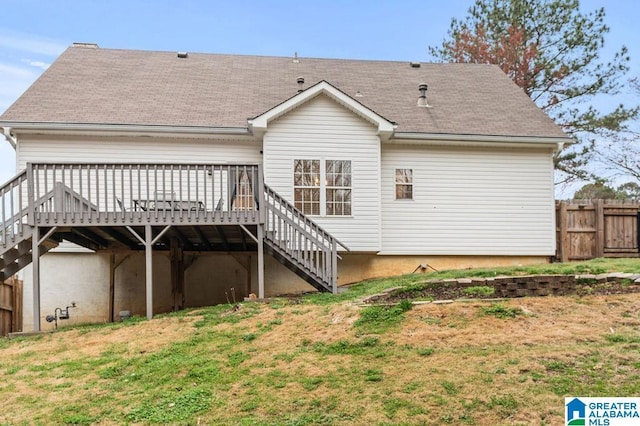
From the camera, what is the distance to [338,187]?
494 inches

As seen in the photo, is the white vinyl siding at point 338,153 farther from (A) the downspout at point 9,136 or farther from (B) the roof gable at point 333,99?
(A) the downspout at point 9,136

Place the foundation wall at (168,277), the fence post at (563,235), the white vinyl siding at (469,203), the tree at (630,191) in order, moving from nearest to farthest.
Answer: the foundation wall at (168,277) < the white vinyl siding at (469,203) < the fence post at (563,235) < the tree at (630,191)

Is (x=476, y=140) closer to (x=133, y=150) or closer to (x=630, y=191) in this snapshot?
(x=133, y=150)

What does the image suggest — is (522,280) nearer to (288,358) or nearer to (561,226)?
(288,358)

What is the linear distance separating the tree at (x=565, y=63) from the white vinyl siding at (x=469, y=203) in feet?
32.3

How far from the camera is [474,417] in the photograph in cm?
460

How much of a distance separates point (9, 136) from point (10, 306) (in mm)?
3873

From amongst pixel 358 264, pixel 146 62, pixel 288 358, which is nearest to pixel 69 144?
pixel 146 62

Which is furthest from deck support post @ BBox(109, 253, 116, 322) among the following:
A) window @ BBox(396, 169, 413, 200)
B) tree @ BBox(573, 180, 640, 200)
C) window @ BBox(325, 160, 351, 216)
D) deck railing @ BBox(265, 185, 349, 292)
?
tree @ BBox(573, 180, 640, 200)

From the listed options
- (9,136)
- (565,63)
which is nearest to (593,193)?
(565,63)

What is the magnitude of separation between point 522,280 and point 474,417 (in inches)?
170

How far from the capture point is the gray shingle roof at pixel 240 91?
12844mm

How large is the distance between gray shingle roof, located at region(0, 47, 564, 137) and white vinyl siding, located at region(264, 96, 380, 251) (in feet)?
3.79

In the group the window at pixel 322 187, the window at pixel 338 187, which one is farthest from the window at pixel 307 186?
the window at pixel 338 187
